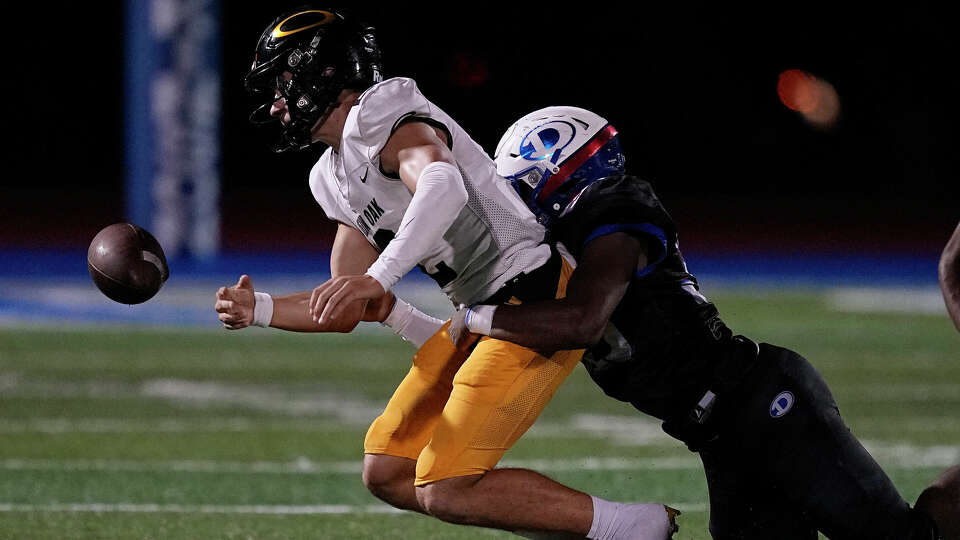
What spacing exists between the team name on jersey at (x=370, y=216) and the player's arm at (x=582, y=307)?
46 cm

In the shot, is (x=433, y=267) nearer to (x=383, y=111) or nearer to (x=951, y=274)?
(x=383, y=111)

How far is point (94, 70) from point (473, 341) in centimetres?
2206

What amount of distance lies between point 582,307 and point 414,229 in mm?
440

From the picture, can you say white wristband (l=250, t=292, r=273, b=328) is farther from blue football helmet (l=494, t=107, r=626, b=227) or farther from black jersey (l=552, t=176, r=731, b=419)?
black jersey (l=552, t=176, r=731, b=419)

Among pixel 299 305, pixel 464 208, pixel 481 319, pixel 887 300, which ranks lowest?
pixel 299 305

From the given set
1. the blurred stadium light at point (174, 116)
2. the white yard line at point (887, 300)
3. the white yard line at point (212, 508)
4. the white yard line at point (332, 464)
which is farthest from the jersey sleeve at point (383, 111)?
the blurred stadium light at point (174, 116)

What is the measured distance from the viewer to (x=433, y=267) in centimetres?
390

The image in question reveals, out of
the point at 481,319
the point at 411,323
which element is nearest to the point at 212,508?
→ the point at 411,323

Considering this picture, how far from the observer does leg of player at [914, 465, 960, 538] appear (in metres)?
3.86

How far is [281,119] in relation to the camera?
13.5 feet

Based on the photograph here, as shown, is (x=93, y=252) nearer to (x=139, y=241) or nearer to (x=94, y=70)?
(x=139, y=241)

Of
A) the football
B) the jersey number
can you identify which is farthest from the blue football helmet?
the football

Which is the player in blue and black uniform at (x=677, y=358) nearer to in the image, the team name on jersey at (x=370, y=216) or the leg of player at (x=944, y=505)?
the leg of player at (x=944, y=505)

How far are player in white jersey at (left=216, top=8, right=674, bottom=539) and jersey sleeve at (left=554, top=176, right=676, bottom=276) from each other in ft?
0.57
